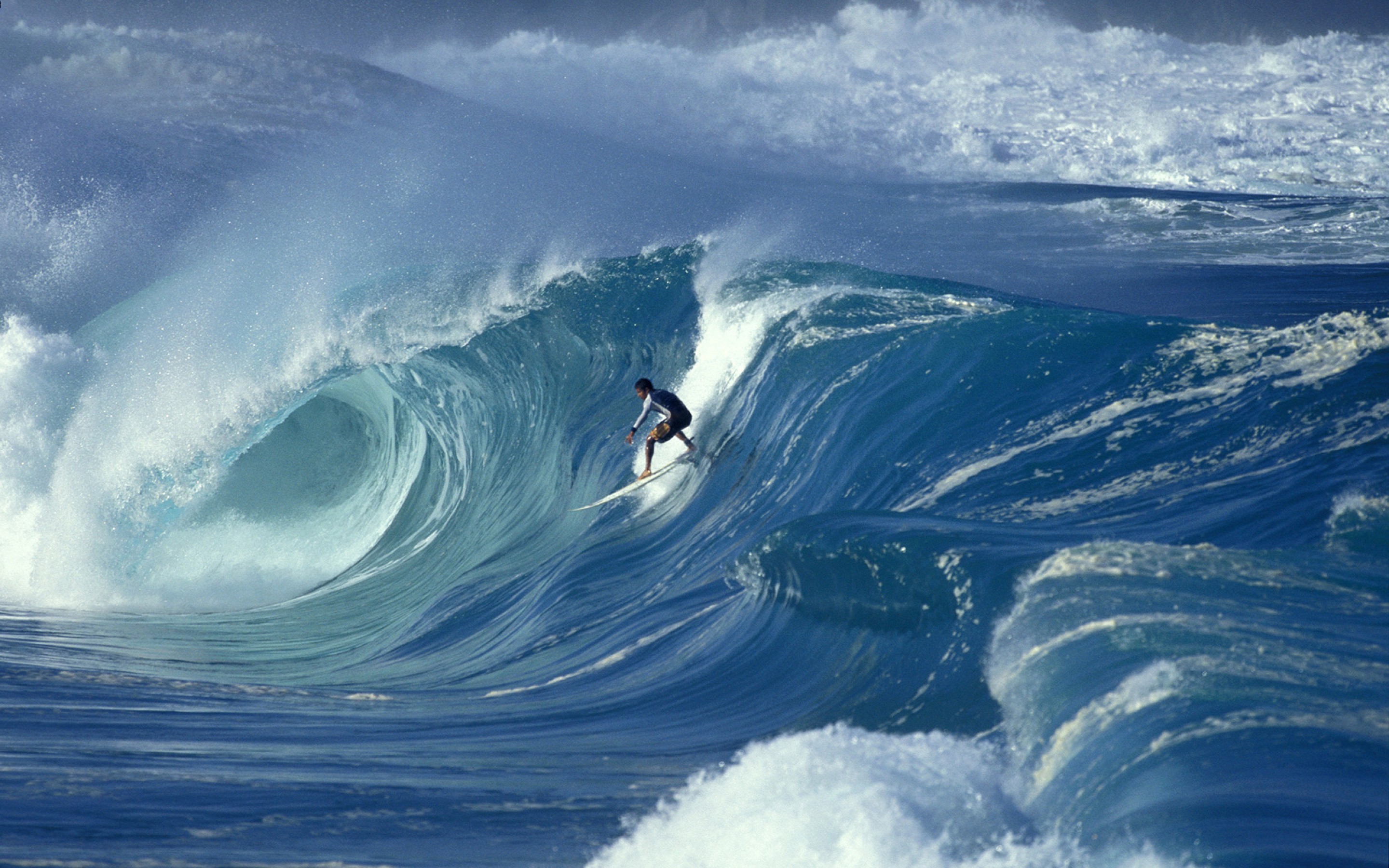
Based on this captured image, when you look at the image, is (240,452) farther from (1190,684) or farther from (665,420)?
(1190,684)

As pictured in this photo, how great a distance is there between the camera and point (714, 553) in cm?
779

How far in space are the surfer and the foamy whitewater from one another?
1.14ft

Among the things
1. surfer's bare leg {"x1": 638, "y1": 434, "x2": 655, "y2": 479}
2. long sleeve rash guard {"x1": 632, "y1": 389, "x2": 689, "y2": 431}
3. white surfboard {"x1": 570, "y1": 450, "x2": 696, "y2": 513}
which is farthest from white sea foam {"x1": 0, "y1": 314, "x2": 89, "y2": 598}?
long sleeve rash guard {"x1": 632, "y1": 389, "x2": 689, "y2": 431}

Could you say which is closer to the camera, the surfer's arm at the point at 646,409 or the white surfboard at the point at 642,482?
the surfer's arm at the point at 646,409

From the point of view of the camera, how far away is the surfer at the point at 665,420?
9.17 metres

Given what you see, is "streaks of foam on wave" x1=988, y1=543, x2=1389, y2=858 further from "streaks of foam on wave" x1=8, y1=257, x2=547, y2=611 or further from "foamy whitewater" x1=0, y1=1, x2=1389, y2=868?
"streaks of foam on wave" x1=8, y1=257, x2=547, y2=611

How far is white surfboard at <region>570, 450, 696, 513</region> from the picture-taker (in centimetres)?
928

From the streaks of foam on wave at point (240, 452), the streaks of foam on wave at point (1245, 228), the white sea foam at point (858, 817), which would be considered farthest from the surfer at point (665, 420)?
the streaks of foam on wave at point (1245, 228)

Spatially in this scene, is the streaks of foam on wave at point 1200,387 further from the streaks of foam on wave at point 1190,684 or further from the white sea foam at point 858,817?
the white sea foam at point 858,817

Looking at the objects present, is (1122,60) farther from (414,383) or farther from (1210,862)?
(1210,862)

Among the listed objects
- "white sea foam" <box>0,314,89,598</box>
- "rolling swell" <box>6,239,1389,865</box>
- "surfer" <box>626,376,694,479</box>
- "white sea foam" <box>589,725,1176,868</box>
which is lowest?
"white sea foam" <box>589,725,1176,868</box>

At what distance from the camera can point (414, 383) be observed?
12.2m

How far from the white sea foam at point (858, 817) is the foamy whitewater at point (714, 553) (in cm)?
2

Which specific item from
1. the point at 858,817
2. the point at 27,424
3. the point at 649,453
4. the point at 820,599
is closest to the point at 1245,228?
the point at 649,453
